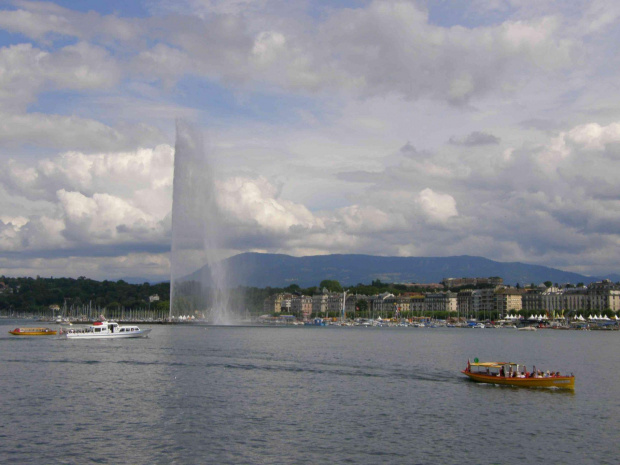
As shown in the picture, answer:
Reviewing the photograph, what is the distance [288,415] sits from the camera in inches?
1358

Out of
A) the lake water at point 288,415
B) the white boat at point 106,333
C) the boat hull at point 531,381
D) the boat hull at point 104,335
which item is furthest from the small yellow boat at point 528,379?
the white boat at point 106,333

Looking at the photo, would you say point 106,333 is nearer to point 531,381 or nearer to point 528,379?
point 528,379

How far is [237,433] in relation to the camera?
1187 inches

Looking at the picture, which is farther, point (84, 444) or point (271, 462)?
point (84, 444)

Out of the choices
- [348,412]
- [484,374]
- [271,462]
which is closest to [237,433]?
[271,462]

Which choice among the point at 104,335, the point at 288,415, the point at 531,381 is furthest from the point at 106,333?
the point at 288,415

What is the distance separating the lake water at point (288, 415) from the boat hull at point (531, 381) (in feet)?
2.63

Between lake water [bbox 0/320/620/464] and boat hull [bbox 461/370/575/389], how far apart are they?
80 cm

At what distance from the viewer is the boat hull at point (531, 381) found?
45.8 metres

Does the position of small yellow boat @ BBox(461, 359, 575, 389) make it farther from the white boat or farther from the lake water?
the white boat

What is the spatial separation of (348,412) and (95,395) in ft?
49.3

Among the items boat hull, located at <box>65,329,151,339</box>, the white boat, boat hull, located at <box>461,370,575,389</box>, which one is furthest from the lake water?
the white boat

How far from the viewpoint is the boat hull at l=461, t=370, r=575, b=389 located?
4584 cm

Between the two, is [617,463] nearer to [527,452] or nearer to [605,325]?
[527,452]
